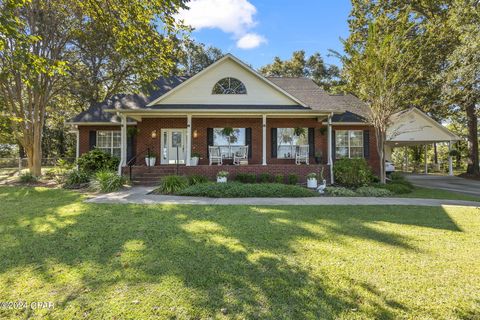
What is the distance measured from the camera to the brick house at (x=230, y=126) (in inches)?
496

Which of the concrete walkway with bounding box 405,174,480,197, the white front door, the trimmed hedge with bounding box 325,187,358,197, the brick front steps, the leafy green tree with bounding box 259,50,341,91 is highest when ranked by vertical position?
the leafy green tree with bounding box 259,50,341,91

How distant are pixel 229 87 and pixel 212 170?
4491mm

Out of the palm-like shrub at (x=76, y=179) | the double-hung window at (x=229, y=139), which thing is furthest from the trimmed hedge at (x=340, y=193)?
the palm-like shrub at (x=76, y=179)

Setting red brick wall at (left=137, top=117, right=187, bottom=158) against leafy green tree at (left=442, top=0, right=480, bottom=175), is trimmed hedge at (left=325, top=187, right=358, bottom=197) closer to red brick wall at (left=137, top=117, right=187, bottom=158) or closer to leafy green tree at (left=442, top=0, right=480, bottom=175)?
red brick wall at (left=137, top=117, right=187, bottom=158)

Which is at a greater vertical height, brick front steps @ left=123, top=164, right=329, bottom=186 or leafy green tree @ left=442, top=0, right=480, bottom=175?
leafy green tree @ left=442, top=0, right=480, bottom=175

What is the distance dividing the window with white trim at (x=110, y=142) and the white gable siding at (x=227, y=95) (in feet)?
11.9

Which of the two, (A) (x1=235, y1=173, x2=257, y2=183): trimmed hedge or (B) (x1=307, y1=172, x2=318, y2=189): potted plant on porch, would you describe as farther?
(A) (x1=235, y1=173, x2=257, y2=183): trimmed hedge

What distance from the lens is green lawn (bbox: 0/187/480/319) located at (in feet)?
7.89

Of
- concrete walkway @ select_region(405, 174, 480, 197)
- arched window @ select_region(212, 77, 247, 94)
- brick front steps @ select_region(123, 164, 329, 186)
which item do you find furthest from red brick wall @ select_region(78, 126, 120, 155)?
concrete walkway @ select_region(405, 174, 480, 197)

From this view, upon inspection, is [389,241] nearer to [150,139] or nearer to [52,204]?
[52,204]

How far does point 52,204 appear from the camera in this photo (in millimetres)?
6973

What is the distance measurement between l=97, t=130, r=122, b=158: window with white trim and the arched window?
593cm

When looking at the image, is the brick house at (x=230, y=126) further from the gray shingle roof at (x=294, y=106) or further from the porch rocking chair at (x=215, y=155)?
the porch rocking chair at (x=215, y=155)

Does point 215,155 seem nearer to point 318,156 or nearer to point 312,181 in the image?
point 312,181
